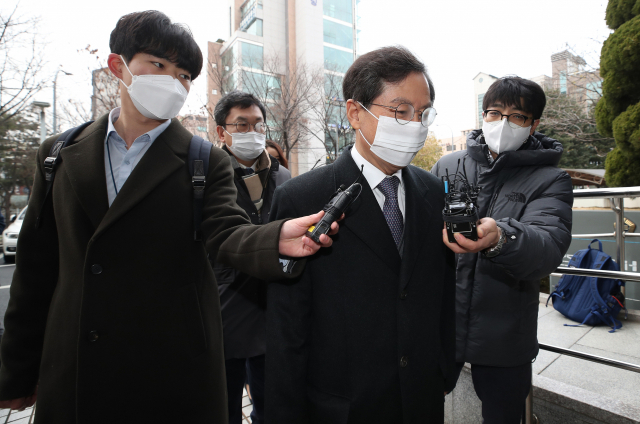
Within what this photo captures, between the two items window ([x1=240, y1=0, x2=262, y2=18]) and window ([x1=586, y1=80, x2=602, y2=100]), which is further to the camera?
window ([x1=240, y1=0, x2=262, y2=18])

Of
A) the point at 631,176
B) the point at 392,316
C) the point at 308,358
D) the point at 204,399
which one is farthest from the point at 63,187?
the point at 631,176

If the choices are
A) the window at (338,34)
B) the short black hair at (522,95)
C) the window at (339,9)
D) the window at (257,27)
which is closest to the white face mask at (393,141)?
the short black hair at (522,95)

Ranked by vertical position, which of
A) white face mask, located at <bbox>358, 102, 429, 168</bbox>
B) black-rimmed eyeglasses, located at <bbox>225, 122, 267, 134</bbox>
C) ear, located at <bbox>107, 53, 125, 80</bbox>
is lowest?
white face mask, located at <bbox>358, 102, 429, 168</bbox>

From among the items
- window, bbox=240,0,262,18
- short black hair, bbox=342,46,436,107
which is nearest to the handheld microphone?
short black hair, bbox=342,46,436,107

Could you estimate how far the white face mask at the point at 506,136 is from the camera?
2238 millimetres

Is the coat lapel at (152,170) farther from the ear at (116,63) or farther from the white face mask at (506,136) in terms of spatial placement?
the white face mask at (506,136)

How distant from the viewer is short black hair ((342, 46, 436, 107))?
5.30 ft

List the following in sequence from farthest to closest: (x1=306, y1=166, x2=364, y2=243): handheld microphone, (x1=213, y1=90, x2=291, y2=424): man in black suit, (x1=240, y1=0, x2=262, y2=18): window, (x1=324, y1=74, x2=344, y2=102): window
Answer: (x1=240, y1=0, x2=262, y2=18): window < (x1=324, y1=74, x2=344, y2=102): window < (x1=213, y1=90, x2=291, y2=424): man in black suit < (x1=306, y1=166, x2=364, y2=243): handheld microphone

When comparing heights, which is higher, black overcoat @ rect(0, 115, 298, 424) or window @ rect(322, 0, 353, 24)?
window @ rect(322, 0, 353, 24)

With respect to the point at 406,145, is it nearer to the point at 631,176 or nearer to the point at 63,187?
the point at 63,187

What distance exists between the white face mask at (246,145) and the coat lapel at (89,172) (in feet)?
4.42

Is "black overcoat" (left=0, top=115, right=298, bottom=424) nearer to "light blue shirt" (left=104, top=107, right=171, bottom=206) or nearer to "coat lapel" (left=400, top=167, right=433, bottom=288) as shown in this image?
"light blue shirt" (left=104, top=107, right=171, bottom=206)

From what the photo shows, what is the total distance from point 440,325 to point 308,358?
2.11ft

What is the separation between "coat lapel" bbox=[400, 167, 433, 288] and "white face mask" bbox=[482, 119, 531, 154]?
82 cm
